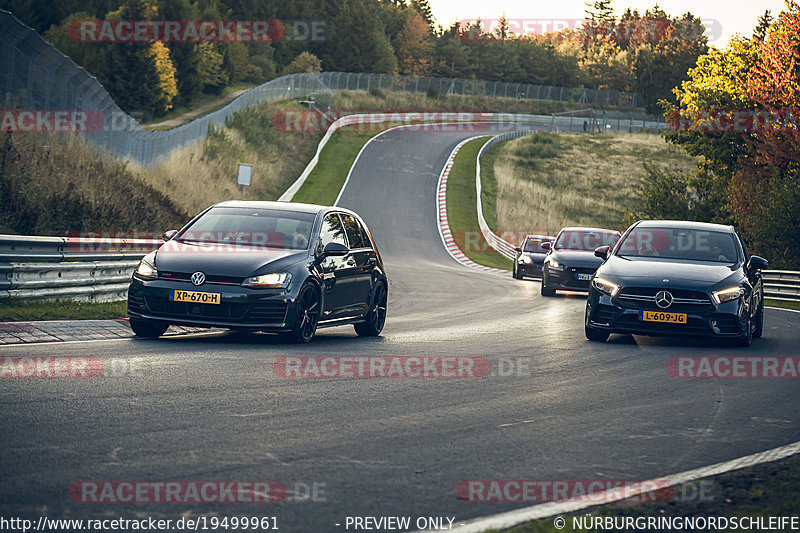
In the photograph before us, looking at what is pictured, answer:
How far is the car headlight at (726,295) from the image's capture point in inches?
516

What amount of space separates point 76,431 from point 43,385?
1.70 metres

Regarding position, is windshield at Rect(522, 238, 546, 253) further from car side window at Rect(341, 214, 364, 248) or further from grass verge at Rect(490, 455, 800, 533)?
grass verge at Rect(490, 455, 800, 533)

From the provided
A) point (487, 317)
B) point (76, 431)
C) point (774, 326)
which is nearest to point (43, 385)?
point (76, 431)

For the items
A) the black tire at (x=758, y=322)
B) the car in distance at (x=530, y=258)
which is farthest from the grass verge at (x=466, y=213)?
the black tire at (x=758, y=322)

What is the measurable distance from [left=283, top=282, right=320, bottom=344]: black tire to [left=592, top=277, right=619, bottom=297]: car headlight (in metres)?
3.81

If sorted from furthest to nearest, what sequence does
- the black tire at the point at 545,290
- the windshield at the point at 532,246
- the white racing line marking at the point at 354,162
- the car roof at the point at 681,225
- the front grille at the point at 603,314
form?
the white racing line marking at the point at 354,162 < the windshield at the point at 532,246 < the black tire at the point at 545,290 < the car roof at the point at 681,225 < the front grille at the point at 603,314

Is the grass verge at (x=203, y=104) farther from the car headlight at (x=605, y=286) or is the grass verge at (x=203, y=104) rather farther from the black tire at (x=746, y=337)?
the black tire at (x=746, y=337)

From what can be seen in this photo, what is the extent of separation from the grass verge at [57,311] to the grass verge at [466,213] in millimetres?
26992

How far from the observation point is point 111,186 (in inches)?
923

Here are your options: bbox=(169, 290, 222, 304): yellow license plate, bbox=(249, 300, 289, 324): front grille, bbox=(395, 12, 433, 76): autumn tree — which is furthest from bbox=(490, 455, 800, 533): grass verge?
bbox=(395, 12, 433, 76): autumn tree

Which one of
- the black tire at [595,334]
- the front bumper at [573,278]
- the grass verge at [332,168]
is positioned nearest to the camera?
the black tire at [595,334]

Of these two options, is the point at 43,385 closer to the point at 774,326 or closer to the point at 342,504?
the point at 342,504

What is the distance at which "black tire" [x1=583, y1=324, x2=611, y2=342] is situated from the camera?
13688mm

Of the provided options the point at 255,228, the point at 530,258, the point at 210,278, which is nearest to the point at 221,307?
the point at 210,278
